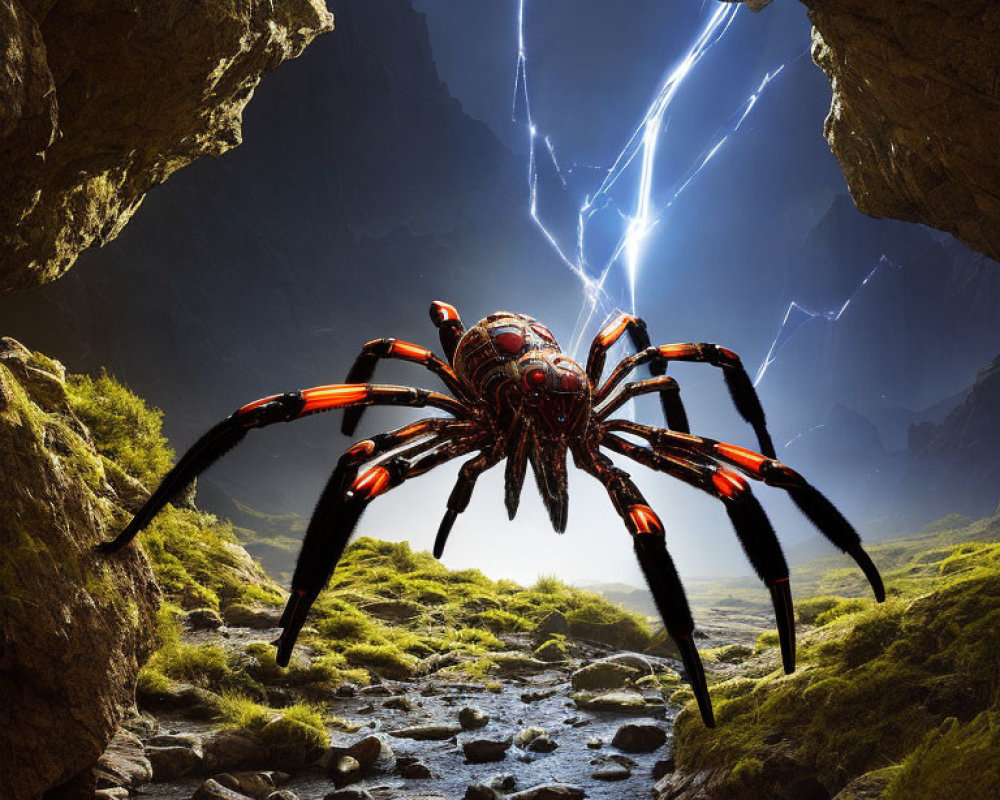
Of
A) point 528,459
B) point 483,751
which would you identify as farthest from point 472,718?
point 528,459

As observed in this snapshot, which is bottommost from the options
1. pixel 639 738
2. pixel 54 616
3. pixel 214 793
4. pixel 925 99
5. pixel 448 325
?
pixel 639 738

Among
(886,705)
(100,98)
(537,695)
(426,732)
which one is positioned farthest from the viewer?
(537,695)

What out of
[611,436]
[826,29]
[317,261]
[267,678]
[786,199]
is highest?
[786,199]

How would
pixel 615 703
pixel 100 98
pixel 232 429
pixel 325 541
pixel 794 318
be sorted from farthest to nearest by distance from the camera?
pixel 794 318 < pixel 615 703 < pixel 100 98 < pixel 232 429 < pixel 325 541

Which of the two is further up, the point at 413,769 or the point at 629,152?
the point at 629,152

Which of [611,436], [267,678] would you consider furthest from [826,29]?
[267,678]

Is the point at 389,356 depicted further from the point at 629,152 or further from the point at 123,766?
the point at 629,152

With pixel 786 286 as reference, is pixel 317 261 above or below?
below

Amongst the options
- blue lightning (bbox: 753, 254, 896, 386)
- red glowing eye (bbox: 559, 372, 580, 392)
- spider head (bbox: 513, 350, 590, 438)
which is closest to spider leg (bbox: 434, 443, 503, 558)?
spider head (bbox: 513, 350, 590, 438)

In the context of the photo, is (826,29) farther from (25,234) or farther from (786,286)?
(786,286)
